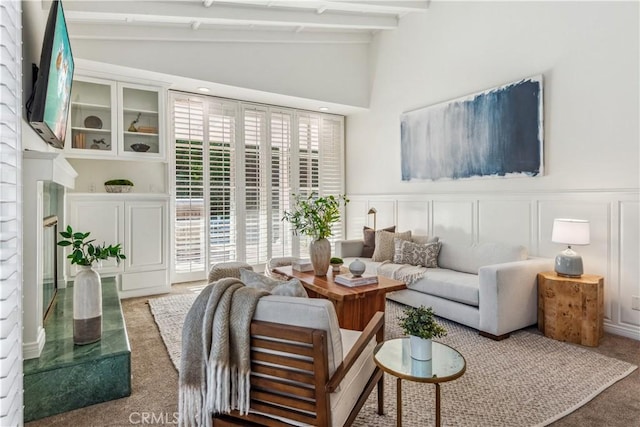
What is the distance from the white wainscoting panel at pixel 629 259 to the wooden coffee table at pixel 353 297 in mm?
1967

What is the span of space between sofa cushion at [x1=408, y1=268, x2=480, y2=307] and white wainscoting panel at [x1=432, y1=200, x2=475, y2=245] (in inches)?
30.8

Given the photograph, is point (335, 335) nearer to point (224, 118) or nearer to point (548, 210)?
point (548, 210)

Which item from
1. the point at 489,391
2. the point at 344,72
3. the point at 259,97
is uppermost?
the point at 344,72

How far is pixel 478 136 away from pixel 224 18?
3.25m

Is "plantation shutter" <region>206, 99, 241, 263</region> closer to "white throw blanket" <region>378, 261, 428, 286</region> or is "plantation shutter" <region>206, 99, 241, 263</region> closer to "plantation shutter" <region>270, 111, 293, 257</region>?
"plantation shutter" <region>270, 111, 293, 257</region>

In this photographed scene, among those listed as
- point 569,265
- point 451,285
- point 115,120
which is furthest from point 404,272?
point 115,120

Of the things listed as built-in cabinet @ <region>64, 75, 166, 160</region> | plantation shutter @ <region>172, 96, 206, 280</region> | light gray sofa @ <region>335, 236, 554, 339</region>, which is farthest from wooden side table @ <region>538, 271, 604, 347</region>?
built-in cabinet @ <region>64, 75, 166, 160</region>

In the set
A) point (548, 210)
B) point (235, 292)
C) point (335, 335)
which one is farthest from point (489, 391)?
point (548, 210)

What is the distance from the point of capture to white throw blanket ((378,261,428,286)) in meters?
3.75

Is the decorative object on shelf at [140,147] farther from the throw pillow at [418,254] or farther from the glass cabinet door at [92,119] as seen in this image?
the throw pillow at [418,254]

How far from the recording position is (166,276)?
4598 mm

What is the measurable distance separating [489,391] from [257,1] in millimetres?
4229

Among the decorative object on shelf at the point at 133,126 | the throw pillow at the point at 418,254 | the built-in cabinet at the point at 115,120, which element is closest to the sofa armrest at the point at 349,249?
the throw pillow at the point at 418,254

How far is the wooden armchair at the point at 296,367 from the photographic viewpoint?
1370mm
